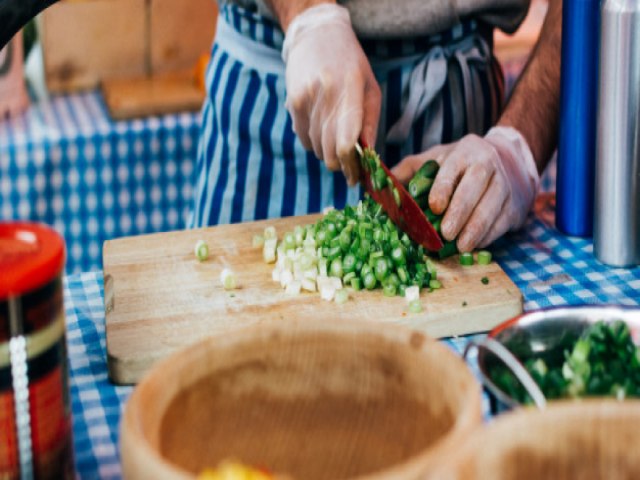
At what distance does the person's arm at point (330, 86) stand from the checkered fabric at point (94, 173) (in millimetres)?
1204

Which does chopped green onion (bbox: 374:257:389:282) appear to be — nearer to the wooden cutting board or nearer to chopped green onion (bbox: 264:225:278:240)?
the wooden cutting board

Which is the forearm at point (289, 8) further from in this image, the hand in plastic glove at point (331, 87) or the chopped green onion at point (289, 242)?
the chopped green onion at point (289, 242)

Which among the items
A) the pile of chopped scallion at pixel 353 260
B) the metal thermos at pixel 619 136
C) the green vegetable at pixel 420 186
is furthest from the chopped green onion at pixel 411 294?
the metal thermos at pixel 619 136

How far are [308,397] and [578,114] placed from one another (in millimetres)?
1017

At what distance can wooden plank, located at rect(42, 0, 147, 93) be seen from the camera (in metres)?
3.19

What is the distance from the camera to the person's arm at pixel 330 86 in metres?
1.67

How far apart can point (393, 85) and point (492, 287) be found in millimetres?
640

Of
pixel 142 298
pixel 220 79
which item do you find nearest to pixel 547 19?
pixel 220 79

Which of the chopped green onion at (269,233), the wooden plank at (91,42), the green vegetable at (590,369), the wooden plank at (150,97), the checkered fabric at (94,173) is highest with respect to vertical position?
the wooden plank at (91,42)

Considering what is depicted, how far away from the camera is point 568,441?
2.25 feet

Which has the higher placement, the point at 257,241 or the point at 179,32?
the point at 179,32

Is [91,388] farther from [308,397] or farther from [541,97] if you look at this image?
[541,97]

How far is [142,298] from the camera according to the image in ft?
4.99

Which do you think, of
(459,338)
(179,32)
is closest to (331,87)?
(459,338)
